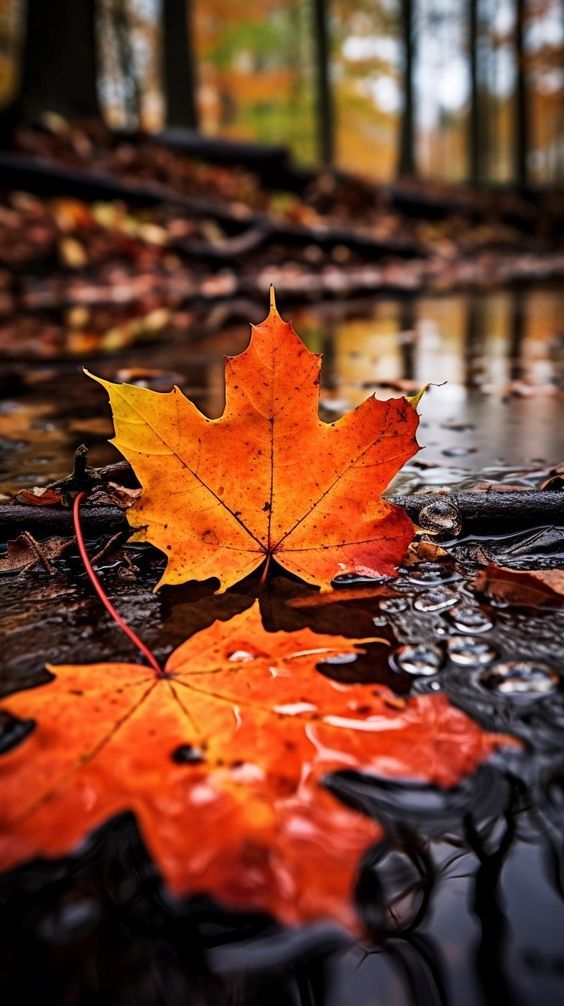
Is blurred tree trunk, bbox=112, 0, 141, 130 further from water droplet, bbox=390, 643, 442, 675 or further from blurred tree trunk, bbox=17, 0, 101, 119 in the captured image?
water droplet, bbox=390, 643, 442, 675

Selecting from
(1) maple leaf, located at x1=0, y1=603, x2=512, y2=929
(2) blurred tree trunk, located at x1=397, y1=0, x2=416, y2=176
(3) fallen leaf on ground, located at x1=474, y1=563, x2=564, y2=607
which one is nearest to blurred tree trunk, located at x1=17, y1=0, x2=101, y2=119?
(2) blurred tree trunk, located at x1=397, y1=0, x2=416, y2=176

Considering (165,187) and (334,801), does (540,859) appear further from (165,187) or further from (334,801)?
(165,187)

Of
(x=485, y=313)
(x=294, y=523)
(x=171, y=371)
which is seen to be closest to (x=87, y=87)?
(x=485, y=313)

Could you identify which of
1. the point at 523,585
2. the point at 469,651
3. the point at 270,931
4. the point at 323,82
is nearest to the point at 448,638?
the point at 469,651

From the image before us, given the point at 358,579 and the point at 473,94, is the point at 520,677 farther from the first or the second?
the point at 473,94

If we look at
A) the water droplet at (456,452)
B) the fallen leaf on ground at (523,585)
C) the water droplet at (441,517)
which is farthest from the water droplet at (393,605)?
the water droplet at (456,452)
